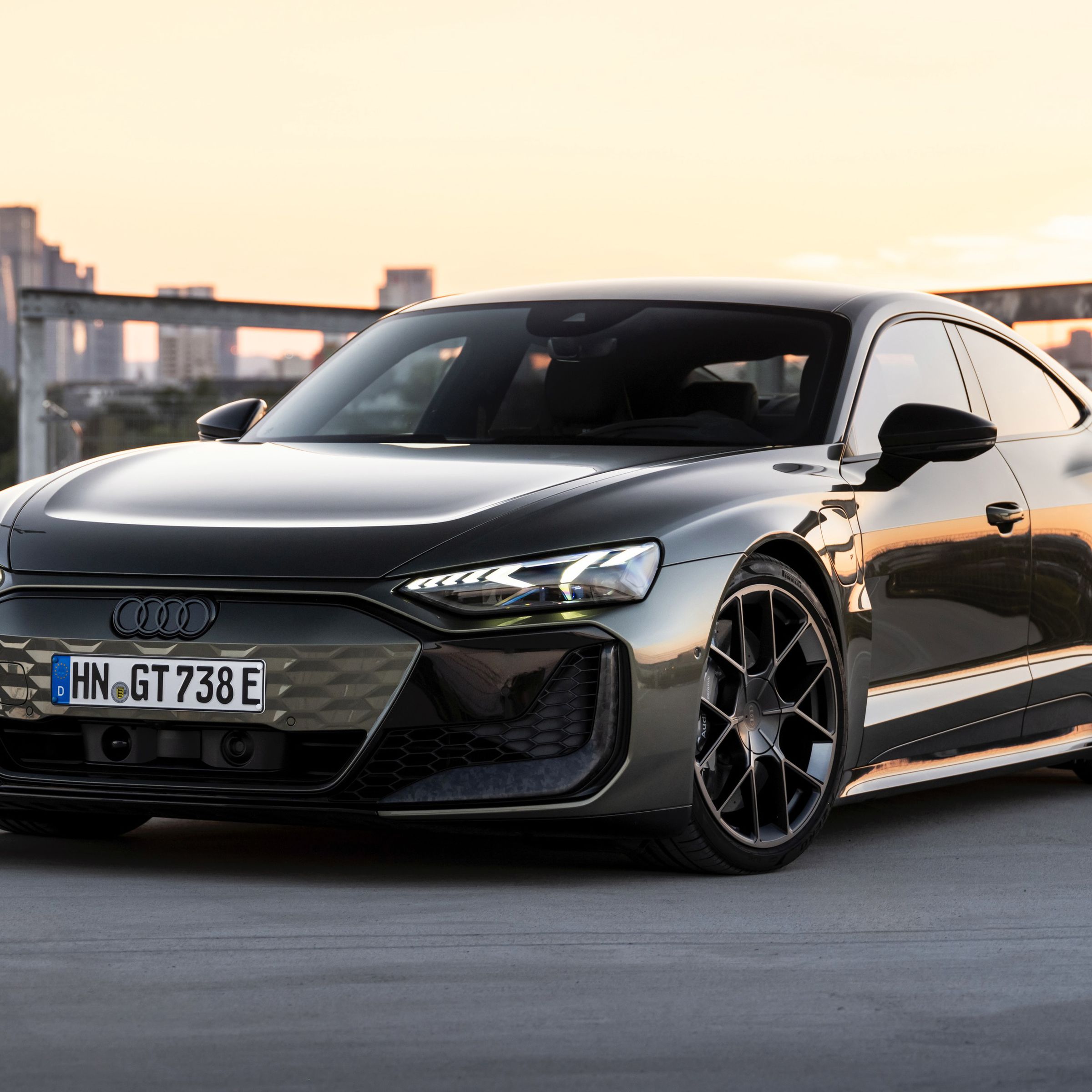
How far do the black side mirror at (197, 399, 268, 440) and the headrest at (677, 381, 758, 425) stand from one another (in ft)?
4.52

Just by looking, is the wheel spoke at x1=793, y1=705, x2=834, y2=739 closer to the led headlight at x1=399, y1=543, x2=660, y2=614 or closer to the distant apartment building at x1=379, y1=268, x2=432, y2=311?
the led headlight at x1=399, y1=543, x2=660, y2=614

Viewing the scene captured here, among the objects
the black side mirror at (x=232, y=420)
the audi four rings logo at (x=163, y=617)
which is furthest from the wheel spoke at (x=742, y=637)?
the black side mirror at (x=232, y=420)

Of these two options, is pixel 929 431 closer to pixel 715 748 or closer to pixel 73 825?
pixel 715 748

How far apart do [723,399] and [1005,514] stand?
908 millimetres

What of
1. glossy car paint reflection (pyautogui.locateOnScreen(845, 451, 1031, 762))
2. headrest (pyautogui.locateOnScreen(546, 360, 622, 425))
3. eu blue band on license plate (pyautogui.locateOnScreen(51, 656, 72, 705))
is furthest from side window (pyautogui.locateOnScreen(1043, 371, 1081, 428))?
eu blue band on license plate (pyautogui.locateOnScreen(51, 656, 72, 705))

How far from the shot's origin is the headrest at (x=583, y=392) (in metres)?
5.70

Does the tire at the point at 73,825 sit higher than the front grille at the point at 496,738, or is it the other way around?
the front grille at the point at 496,738

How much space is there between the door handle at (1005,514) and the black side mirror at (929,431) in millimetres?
374

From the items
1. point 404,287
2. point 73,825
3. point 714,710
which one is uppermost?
point 714,710

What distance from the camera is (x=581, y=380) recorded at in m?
5.81

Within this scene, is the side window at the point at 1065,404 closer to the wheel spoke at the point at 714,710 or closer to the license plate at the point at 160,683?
the wheel spoke at the point at 714,710

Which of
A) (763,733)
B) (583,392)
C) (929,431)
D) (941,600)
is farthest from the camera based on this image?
(583,392)

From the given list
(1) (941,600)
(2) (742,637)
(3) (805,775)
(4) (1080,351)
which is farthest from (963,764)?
(4) (1080,351)

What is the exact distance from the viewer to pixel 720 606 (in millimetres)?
4648
